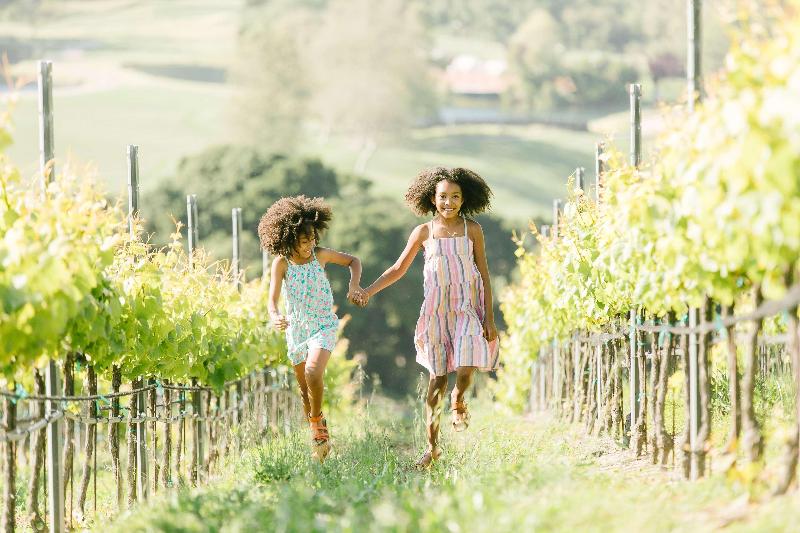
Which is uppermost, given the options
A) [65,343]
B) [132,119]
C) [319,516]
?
[132,119]

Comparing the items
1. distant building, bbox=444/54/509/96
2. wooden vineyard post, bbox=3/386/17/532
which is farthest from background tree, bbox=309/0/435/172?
wooden vineyard post, bbox=3/386/17/532

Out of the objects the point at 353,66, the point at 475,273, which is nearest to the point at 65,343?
the point at 475,273

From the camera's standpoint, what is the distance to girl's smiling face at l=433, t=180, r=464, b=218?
8461 mm

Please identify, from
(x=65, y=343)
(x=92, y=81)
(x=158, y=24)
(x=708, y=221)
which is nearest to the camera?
(x=708, y=221)

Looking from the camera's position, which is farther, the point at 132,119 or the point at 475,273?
the point at 132,119

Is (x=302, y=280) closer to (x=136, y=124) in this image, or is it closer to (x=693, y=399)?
(x=693, y=399)

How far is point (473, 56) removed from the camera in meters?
98.2

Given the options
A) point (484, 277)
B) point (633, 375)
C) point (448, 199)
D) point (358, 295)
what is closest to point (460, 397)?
point (484, 277)

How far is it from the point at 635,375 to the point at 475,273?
147cm

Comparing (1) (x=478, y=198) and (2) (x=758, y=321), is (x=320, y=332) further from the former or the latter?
(2) (x=758, y=321)

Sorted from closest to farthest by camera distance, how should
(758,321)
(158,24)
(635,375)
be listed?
1. (758,321)
2. (635,375)
3. (158,24)

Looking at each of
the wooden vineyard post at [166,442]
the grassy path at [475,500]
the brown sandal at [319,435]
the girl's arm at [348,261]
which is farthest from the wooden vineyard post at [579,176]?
the grassy path at [475,500]

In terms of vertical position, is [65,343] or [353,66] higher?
[353,66]

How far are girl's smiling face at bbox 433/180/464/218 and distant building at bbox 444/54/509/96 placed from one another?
84512 mm
